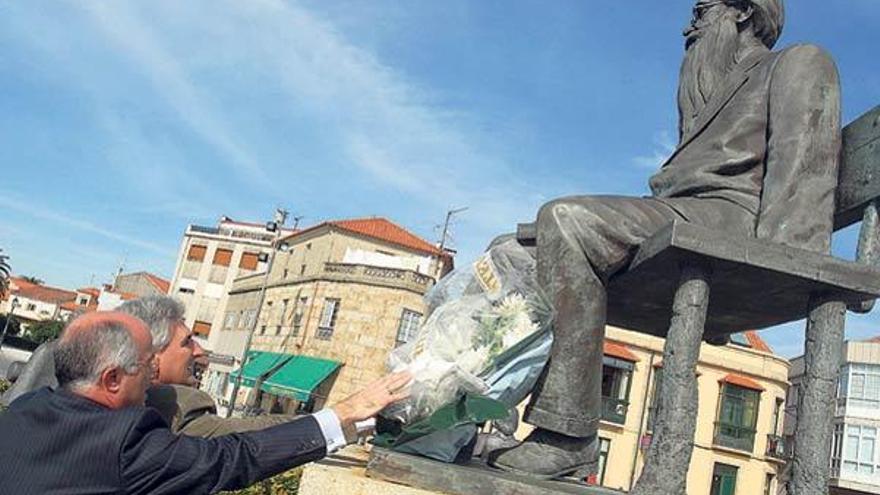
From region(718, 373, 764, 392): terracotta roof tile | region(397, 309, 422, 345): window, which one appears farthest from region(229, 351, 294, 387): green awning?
region(718, 373, 764, 392): terracotta roof tile

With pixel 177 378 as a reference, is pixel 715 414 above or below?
above

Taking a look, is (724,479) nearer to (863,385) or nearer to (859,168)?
(863,385)

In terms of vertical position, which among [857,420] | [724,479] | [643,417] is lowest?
[724,479]

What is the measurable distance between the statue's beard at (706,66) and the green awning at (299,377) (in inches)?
1272

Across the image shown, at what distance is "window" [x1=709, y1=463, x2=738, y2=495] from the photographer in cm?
3133

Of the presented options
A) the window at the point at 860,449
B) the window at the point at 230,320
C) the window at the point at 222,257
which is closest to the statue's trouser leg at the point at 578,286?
the window at the point at 860,449

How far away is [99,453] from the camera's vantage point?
5.78 ft

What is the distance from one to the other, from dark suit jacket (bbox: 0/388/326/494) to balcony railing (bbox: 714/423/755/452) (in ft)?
106

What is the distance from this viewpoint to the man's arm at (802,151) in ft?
8.88

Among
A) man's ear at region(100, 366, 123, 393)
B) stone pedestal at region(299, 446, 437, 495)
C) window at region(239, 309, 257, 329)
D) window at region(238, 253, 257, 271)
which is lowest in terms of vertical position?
stone pedestal at region(299, 446, 437, 495)

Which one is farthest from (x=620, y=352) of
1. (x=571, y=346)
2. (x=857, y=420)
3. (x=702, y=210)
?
(x=571, y=346)

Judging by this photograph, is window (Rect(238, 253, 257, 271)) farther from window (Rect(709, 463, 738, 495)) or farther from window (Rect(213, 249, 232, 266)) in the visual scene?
window (Rect(709, 463, 738, 495))

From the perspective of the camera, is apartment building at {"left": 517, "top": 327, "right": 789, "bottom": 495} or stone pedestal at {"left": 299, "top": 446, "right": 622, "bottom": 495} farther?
apartment building at {"left": 517, "top": 327, "right": 789, "bottom": 495}

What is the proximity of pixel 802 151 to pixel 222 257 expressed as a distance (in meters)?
58.7
